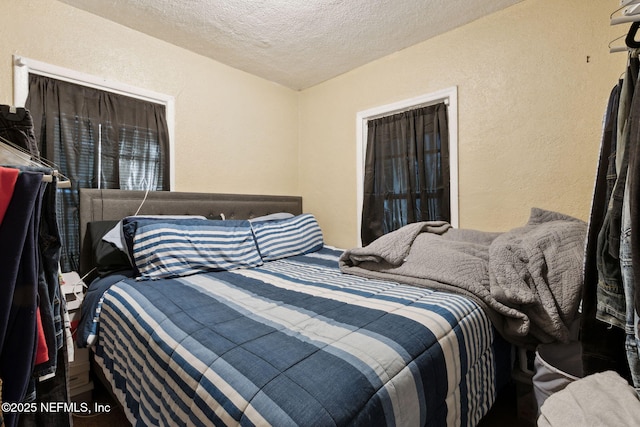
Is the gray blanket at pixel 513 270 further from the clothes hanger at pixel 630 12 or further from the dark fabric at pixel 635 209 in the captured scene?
the clothes hanger at pixel 630 12

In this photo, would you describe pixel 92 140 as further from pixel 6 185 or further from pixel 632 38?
pixel 632 38

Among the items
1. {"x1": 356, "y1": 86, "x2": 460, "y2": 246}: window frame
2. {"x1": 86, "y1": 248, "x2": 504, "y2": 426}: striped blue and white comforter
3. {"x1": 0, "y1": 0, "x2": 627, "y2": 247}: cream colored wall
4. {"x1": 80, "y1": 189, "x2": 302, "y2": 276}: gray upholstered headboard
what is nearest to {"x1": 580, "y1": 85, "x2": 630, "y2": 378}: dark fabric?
{"x1": 86, "y1": 248, "x2": 504, "y2": 426}: striped blue and white comforter

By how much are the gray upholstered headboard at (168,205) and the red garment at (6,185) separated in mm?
1485

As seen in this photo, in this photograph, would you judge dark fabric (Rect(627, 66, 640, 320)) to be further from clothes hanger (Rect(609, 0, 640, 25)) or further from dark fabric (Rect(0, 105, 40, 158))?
dark fabric (Rect(0, 105, 40, 158))

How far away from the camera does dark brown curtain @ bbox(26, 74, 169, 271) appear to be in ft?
6.14

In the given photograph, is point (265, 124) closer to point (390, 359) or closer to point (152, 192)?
point (152, 192)

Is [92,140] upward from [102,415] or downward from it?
upward

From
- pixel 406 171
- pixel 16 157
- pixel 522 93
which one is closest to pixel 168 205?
pixel 16 157

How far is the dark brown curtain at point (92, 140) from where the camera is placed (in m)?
1.87

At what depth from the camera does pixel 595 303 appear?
0.93 metres

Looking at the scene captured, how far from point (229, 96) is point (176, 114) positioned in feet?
1.85

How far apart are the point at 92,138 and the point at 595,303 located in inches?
112

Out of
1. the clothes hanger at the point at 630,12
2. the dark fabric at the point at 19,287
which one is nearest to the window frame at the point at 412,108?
the clothes hanger at the point at 630,12

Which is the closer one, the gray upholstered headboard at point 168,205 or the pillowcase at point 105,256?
the pillowcase at point 105,256
